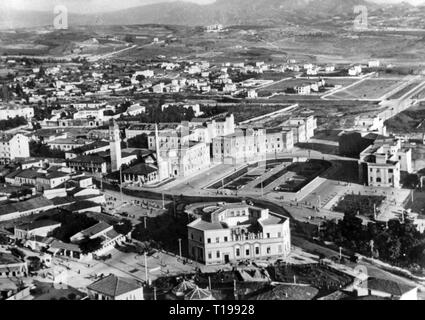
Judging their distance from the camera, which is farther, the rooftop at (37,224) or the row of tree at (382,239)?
the rooftop at (37,224)

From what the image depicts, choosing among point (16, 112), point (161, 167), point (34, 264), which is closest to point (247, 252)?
point (34, 264)

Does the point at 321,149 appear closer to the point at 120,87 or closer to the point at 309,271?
the point at 309,271

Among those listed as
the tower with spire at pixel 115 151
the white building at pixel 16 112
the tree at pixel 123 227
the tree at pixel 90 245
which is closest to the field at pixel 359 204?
the tree at pixel 123 227

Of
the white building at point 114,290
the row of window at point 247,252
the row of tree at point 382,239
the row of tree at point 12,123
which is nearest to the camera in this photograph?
the white building at point 114,290

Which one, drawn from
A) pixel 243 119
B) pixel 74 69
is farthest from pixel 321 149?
pixel 74 69

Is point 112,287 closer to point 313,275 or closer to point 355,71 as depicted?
point 313,275

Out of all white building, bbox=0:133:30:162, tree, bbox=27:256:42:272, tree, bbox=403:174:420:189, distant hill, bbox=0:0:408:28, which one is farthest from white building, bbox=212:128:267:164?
distant hill, bbox=0:0:408:28

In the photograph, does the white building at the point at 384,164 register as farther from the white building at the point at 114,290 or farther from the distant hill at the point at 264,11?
the distant hill at the point at 264,11
